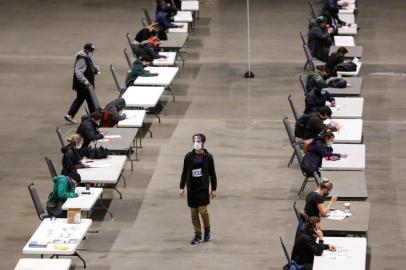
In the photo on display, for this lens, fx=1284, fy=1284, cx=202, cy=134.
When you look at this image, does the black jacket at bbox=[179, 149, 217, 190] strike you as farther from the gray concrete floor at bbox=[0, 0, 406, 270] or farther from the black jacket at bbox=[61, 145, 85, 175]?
the black jacket at bbox=[61, 145, 85, 175]

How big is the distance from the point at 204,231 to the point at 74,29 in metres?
16.1

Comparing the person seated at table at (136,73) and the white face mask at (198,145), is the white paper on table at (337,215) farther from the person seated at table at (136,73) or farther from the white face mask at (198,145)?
the person seated at table at (136,73)

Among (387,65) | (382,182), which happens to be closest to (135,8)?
(387,65)

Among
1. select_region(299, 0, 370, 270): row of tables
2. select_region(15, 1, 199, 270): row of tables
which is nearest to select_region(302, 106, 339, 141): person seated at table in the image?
select_region(299, 0, 370, 270): row of tables

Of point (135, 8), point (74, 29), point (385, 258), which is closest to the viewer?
point (385, 258)

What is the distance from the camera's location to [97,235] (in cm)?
1958

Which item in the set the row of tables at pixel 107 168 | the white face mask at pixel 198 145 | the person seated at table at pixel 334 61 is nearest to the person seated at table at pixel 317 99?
the person seated at table at pixel 334 61

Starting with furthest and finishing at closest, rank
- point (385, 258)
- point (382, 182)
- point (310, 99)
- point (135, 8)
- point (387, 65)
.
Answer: point (135, 8)
point (387, 65)
point (310, 99)
point (382, 182)
point (385, 258)

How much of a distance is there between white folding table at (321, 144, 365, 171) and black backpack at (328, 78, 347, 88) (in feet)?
13.4

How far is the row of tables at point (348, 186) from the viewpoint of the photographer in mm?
16781

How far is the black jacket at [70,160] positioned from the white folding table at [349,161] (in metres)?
3.91

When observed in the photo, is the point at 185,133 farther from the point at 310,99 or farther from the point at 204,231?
the point at 204,231

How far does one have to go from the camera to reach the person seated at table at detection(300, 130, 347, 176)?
809 inches

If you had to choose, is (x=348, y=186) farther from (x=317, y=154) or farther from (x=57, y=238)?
(x=57, y=238)
